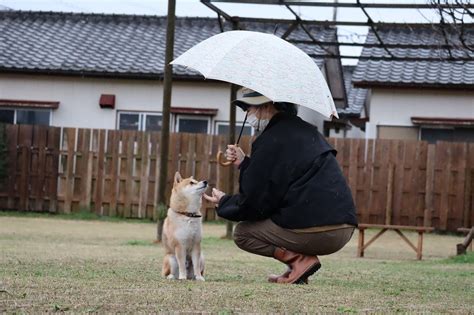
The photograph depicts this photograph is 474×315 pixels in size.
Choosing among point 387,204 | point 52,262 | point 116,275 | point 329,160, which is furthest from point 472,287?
point 387,204

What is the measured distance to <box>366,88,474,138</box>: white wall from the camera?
2870cm

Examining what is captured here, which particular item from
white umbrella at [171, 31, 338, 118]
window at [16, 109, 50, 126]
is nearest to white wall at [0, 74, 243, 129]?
window at [16, 109, 50, 126]

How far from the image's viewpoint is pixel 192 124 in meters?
30.7

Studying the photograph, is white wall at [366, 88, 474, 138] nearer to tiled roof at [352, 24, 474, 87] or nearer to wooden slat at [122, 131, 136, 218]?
tiled roof at [352, 24, 474, 87]

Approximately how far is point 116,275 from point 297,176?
2.27 metres

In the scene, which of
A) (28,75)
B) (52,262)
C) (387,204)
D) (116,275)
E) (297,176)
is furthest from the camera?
(28,75)

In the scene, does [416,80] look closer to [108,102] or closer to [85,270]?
[108,102]

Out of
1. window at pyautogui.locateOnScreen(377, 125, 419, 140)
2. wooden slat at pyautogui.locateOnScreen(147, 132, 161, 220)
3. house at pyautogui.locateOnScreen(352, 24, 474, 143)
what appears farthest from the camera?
window at pyautogui.locateOnScreen(377, 125, 419, 140)

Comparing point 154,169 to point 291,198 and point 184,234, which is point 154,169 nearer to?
point 184,234

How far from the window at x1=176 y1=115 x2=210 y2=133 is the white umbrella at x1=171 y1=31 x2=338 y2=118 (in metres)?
20.4

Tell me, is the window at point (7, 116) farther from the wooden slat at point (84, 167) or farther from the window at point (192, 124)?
the window at point (192, 124)

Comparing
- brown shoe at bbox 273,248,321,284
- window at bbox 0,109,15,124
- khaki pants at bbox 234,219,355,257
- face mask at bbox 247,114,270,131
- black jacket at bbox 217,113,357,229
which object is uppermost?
window at bbox 0,109,15,124

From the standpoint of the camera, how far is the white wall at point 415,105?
28.7 metres

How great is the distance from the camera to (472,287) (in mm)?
11633
